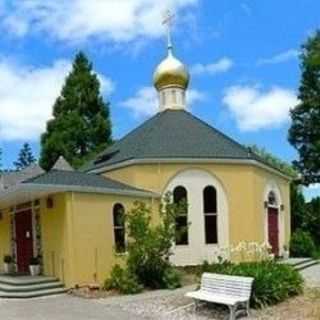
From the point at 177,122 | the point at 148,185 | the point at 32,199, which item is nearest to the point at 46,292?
the point at 32,199

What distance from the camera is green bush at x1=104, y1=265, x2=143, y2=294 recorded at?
17.9 meters

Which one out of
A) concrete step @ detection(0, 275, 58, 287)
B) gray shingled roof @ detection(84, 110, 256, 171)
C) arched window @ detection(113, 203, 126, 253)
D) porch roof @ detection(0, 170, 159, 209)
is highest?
gray shingled roof @ detection(84, 110, 256, 171)

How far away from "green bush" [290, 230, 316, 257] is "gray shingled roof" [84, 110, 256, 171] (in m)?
5.25

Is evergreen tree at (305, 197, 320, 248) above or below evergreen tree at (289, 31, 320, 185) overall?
below

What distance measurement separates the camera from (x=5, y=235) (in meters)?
23.7

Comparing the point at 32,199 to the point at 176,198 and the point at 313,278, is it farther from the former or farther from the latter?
the point at 313,278

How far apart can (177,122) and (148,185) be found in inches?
166

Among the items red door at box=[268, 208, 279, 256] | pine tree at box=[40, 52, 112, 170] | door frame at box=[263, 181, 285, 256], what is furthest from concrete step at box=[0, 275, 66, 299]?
pine tree at box=[40, 52, 112, 170]

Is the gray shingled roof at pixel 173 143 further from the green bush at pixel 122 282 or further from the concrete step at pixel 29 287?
the concrete step at pixel 29 287

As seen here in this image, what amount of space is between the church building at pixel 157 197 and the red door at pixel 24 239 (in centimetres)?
3

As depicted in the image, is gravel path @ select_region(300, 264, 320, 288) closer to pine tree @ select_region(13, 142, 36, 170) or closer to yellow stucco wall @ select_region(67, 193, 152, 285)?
yellow stucco wall @ select_region(67, 193, 152, 285)

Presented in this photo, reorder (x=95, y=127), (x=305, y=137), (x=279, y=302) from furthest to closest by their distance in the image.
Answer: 1. (x=95, y=127)
2. (x=305, y=137)
3. (x=279, y=302)

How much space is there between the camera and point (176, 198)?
2375 cm

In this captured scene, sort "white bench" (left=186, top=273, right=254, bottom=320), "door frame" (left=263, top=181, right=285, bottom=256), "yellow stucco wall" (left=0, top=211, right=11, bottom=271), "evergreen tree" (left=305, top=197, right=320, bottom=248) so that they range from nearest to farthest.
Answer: "white bench" (left=186, top=273, right=254, bottom=320) < "yellow stucco wall" (left=0, top=211, right=11, bottom=271) < "door frame" (left=263, top=181, right=285, bottom=256) < "evergreen tree" (left=305, top=197, right=320, bottom=248)
